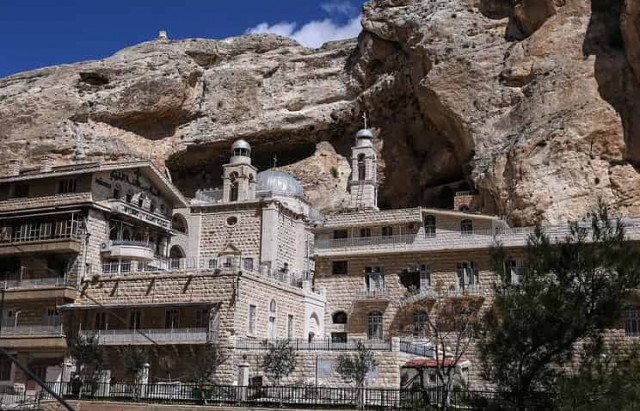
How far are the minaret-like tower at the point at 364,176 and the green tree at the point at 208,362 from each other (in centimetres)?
1935

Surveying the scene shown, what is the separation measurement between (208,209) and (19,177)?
436 inches

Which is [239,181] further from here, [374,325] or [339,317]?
[374,325]

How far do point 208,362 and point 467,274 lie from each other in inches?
539

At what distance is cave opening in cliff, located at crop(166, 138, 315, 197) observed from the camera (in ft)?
202

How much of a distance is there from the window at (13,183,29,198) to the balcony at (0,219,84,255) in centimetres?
227

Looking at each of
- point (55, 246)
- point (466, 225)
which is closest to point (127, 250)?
point (55, 246)

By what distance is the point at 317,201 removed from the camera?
5625cm

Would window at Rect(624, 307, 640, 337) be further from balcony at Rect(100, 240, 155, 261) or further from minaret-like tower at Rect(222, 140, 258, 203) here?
minaret-like tower at Rect(222, 140, 258, 203)

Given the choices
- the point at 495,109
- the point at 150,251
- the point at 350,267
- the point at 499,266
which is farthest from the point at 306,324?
the point at 499,266

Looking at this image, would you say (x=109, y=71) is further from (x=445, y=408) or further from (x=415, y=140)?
(x=445, y=408)

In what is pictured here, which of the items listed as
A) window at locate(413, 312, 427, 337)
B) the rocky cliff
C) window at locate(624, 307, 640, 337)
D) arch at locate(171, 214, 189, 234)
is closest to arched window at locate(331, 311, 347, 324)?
window at locate(413, 312, 427, 337)

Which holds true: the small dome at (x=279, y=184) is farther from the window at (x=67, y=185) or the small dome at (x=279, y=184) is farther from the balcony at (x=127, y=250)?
→ the window at (x=67, y=185)

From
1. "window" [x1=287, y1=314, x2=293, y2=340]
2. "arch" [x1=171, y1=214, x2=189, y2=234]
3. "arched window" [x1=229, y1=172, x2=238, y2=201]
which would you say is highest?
"arched window" [x1=229, y1=172, x2=238, y2=201]

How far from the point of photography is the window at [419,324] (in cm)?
3809
